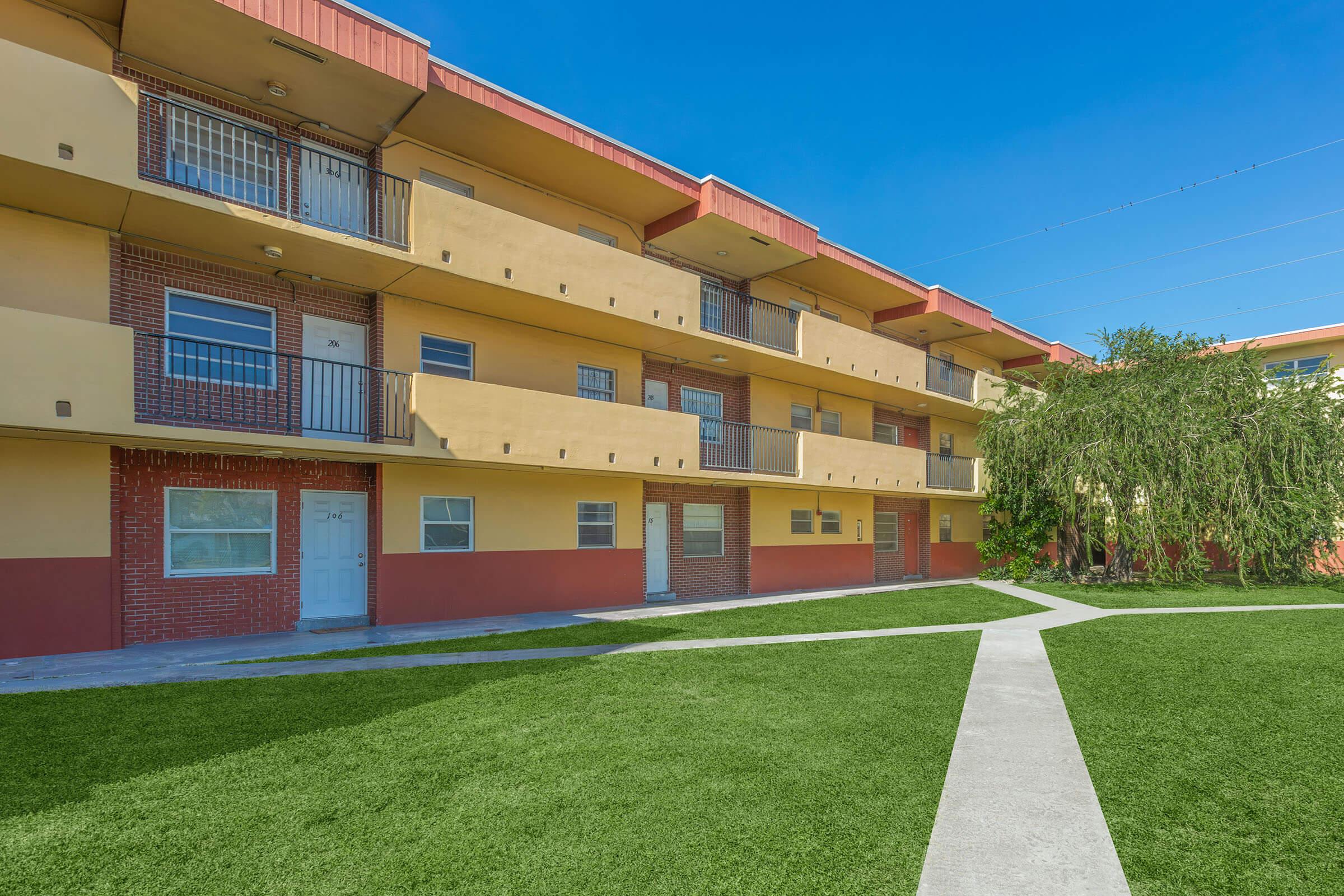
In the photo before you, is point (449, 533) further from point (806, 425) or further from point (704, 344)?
point (806, 425)

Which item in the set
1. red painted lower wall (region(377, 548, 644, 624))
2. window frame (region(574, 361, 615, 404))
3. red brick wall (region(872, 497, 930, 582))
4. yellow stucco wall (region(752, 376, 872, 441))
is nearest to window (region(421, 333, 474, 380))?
window frame (region(574, 361, 615, 404))

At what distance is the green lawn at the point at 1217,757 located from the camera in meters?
3.92

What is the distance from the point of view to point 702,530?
64.1 ft

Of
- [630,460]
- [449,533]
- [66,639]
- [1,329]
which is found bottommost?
[66,639]

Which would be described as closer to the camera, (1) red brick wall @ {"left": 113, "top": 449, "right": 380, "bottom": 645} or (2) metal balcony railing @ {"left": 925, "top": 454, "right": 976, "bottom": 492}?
(1) red brick wall @ {"left": 113, "top": 449, "right": 380, "bottom": 645}

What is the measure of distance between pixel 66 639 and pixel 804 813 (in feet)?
35.1

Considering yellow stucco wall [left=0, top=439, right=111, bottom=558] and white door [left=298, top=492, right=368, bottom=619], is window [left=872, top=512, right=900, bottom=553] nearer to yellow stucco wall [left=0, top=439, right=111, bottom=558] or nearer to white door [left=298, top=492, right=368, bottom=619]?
white door [left=298, top=492, right=368, bottom=619]

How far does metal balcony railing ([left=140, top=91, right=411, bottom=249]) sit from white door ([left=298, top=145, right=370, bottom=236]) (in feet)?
0.05

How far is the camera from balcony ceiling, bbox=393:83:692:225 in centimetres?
1331

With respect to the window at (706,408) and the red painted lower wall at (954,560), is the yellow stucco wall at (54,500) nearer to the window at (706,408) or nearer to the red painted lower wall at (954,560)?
the window at (706,408)

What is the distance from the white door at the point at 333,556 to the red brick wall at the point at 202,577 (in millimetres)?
156

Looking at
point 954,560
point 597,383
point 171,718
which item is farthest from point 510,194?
point 954,560

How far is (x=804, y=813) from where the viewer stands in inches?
181

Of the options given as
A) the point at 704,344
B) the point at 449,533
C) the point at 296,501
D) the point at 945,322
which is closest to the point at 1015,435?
the point at 945,322
